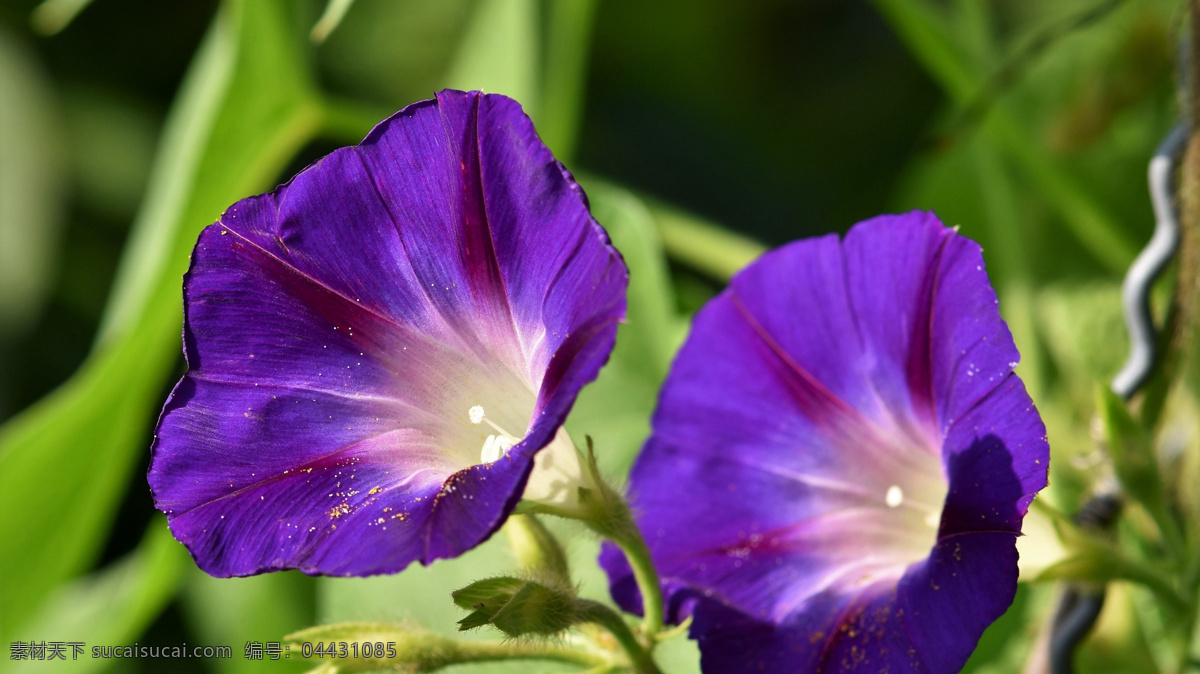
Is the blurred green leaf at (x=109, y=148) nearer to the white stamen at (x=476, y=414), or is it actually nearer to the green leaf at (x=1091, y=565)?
the white stamen at (x=476, y=414)

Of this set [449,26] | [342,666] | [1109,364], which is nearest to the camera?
[342,666]

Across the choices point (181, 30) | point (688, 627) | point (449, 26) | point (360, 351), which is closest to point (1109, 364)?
point (688, 627)

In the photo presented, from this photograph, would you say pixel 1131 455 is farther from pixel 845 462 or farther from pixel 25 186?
pixel 25 186

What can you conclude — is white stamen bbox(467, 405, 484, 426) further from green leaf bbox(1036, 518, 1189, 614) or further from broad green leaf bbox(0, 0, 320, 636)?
broad green leaf bbox(0, 0, 320, 636)

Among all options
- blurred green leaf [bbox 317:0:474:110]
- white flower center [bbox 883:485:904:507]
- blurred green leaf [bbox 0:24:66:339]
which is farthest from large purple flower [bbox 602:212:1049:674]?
blurred green leaf [bbox 0:24:66:339]

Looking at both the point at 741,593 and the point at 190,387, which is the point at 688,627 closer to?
the point at 741,593

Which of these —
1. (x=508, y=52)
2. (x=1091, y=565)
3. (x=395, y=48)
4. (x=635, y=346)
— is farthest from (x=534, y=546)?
(x=395, y=48)

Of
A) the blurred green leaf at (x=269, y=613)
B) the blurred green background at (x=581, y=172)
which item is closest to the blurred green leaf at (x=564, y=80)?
the blurred green background at (x=581, y=172)
